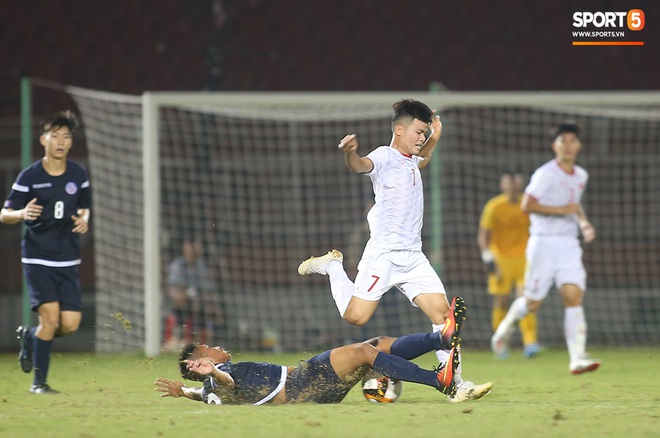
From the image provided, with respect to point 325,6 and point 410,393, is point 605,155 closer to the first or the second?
point 325,6

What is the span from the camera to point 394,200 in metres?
6.91

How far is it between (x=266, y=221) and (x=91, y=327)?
2.62 meters

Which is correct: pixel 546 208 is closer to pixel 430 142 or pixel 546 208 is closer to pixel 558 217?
pixel 558 217

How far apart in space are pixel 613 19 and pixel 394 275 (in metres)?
9.42

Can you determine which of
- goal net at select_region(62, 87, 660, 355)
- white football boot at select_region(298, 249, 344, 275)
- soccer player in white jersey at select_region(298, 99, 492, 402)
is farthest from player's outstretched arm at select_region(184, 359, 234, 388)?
goal net at select_region(62, 87, 660, 355)

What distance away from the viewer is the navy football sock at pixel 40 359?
7629 millimetres

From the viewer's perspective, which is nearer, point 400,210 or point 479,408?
point 479,408

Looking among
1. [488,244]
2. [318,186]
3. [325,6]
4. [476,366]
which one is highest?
[325,6]

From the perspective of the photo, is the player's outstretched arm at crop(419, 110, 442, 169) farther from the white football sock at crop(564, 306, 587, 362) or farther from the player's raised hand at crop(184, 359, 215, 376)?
the white football sock at crop(564, 306, 587, 362)

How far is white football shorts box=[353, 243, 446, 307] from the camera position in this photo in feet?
22.6

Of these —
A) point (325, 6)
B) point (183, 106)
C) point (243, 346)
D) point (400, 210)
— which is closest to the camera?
point (400, 210)

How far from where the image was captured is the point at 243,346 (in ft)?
40.6

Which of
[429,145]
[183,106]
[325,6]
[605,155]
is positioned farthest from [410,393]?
[325,6]

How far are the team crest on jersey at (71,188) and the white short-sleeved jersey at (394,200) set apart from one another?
2.36m
